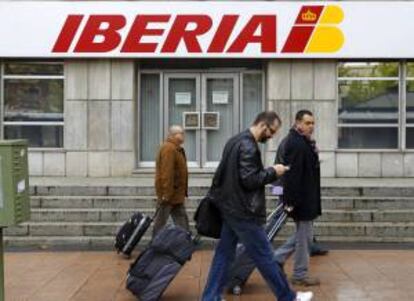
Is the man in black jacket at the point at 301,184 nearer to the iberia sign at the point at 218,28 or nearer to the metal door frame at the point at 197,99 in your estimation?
the iberia sign at the point at 218,28

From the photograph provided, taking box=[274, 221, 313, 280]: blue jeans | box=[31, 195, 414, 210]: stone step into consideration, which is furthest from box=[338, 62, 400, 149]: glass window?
box=[274, 221, 313, 280]: blue jeans

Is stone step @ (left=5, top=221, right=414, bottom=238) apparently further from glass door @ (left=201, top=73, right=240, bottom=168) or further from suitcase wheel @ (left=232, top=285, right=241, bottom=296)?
glass door @ (left=201, top=73, right=240, bottom=168)

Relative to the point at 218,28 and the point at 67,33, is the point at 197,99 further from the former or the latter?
the point at 67,33

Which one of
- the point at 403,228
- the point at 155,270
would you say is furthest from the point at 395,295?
the point at 403,228

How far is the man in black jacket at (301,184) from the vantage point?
8.33 m

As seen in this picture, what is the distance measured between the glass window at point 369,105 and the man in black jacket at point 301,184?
7.52 m

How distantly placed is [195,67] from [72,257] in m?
6.47

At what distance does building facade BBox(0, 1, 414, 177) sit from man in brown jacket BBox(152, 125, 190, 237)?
4965 millimetres

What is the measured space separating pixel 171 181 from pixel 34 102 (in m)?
6.47

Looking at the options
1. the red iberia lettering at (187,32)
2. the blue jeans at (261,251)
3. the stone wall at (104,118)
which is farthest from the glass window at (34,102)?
the blue jeans at (261,251)

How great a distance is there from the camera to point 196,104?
16.2 metres

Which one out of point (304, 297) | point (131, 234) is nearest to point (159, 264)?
point (304, 297)

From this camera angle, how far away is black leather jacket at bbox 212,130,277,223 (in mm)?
7094

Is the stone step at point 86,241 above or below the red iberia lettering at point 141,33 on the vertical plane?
below
